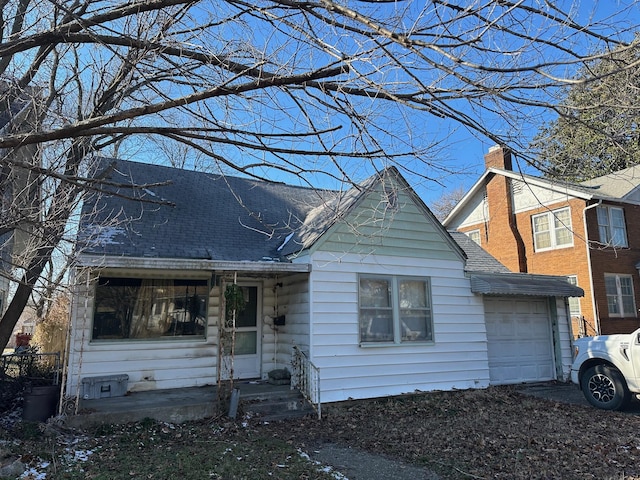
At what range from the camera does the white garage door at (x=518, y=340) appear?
11.1 metres

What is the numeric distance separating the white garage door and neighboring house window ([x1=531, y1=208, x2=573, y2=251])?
718cm

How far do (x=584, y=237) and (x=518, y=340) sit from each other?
23.6 feet

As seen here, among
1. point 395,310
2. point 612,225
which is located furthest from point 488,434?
point 612,225

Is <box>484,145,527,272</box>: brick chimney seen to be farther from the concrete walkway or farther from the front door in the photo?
the concrete walkway

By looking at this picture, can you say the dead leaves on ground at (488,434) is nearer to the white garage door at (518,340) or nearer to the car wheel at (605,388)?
the car wheel at (605,388)

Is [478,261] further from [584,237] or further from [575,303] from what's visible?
[575,303]

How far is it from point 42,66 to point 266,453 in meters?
7.19

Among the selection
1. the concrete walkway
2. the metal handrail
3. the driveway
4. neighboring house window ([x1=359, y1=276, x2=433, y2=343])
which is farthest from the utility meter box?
the driveway

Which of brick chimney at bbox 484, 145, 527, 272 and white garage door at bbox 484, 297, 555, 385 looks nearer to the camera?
white garage door at bbox 484, 297, 555, 385

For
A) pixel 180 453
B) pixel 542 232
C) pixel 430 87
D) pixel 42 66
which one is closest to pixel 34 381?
pixel 180 453

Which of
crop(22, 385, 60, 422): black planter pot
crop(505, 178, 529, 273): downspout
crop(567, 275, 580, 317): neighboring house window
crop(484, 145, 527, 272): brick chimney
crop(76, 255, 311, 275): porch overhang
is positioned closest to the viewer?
crop(22, 385, 60, 422): black planter pot

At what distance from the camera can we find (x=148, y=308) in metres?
8.66

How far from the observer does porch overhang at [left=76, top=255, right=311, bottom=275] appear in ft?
23.1

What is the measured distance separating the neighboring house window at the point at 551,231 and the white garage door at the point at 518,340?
7.18 m
